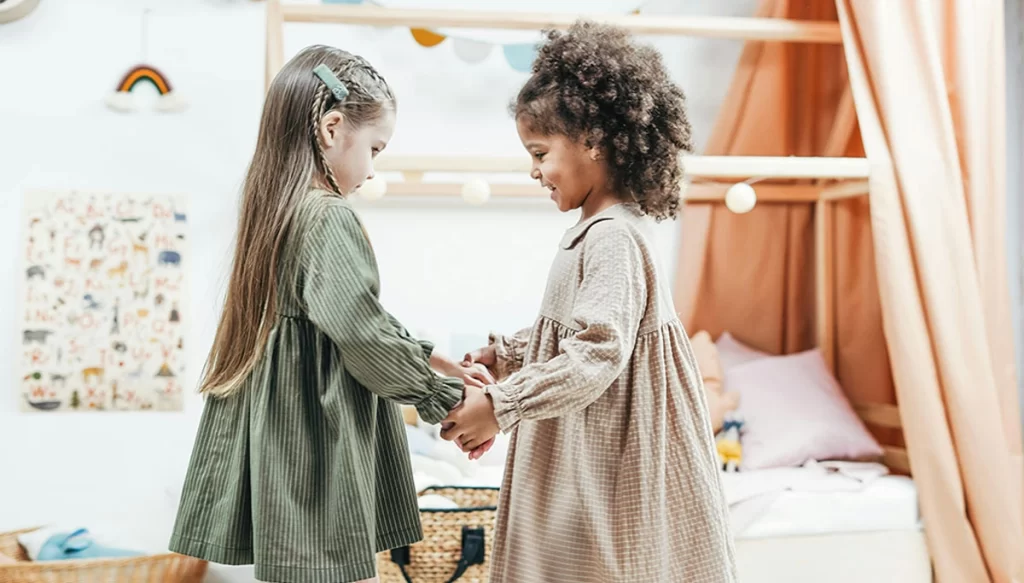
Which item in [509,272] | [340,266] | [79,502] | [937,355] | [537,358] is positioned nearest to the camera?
[340,266]

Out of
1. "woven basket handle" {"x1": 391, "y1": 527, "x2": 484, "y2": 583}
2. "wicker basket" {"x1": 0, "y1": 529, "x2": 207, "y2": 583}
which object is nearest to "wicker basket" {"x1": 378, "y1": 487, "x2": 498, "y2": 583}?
"woven basket handle" {"x1": 391, "y1": 527, "x2": 484, "y2": 583}

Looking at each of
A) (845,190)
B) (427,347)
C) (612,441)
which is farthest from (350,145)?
(845,190)

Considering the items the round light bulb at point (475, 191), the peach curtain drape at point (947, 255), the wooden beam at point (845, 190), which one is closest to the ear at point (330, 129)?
the round light bulb at point (475, 191)

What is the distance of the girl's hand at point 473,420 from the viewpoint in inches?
43.9

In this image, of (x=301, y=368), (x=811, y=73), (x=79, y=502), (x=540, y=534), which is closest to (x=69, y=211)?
(x=79, y=502)

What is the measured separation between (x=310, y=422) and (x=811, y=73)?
192cm

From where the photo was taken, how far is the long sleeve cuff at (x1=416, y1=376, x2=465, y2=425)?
1.11 m

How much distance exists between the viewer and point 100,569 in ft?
5.72

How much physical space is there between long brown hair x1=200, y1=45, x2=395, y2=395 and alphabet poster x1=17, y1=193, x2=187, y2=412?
1077 mm

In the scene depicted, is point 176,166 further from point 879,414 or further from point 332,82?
point 879,414

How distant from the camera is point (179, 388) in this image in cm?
219

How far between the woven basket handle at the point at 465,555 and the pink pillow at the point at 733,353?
3.17 ft

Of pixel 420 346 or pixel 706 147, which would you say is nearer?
pixel 420 346

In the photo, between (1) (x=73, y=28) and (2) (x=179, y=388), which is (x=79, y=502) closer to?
(2) (x=179, y=388)
